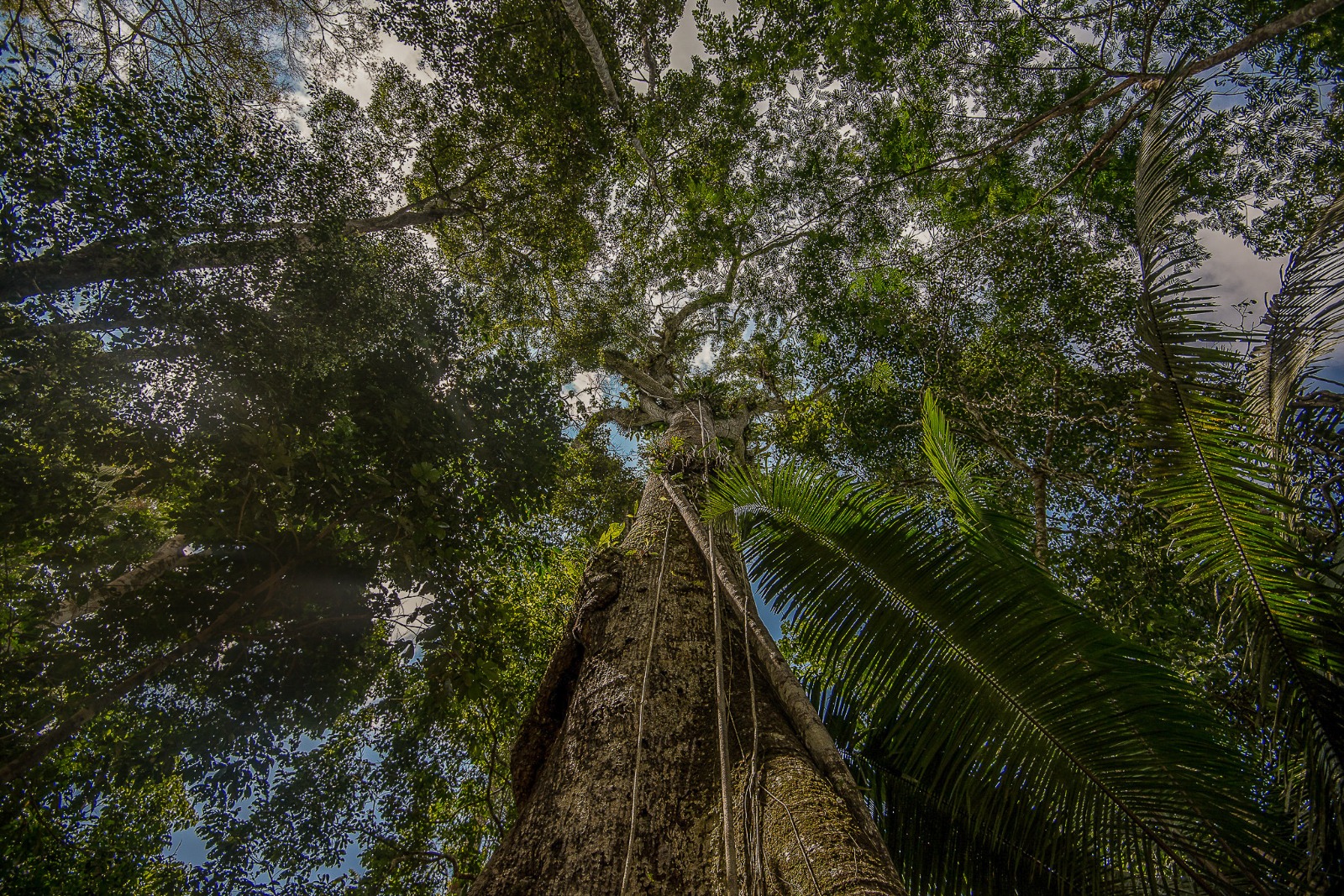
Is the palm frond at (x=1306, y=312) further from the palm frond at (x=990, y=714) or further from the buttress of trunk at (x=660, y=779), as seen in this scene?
the buttress of trunk at (x=660, y=779)

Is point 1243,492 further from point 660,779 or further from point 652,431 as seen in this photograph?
point 652,431

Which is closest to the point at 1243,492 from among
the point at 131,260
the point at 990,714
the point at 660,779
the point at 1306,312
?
the point at 1306,312

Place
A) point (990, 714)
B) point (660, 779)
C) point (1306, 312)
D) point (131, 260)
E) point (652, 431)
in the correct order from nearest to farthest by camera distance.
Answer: point (660, 779) → point (990, 714) → point (1306, 312) → point (131, 260) → point (652, 431)

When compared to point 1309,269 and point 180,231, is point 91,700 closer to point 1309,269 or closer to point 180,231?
point 180,231

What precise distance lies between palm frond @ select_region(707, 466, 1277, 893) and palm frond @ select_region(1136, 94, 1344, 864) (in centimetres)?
28

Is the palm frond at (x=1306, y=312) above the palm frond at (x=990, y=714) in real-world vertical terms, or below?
above

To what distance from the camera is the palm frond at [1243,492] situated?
5.69 feet

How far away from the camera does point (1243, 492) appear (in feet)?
6.32

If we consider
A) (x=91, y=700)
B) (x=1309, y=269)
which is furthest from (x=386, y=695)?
(x=1309, y=269)

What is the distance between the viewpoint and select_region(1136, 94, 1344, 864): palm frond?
1734mm

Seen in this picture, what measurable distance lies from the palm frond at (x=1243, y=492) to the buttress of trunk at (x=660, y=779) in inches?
65.8

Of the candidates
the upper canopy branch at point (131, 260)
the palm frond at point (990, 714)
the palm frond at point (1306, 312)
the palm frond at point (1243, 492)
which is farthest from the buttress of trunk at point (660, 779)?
the upper canopy branch at point (131, 260)

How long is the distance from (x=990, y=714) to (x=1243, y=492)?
4.15 ft

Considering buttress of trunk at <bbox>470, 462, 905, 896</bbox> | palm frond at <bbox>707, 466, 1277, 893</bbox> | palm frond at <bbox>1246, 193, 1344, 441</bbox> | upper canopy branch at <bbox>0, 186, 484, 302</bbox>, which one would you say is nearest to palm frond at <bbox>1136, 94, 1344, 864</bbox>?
palm frond at <bbox>1246, 193, 1344, 441</bbox>
